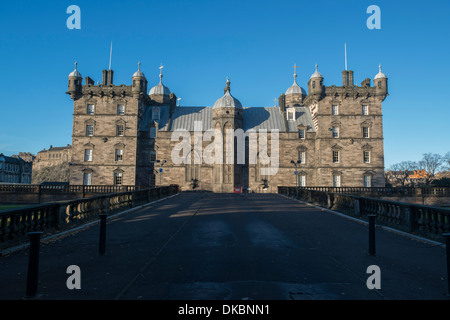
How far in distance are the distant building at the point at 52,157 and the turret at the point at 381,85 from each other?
123442mm

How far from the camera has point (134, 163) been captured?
44.2 meters

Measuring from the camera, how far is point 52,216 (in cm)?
982

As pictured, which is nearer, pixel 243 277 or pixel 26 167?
pixel 243 277

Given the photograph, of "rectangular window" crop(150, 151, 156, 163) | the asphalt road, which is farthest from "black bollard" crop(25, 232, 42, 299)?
"rectangular window" crop(150, 151, 156, 163)

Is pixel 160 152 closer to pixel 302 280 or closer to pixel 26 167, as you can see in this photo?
pixel 302 280

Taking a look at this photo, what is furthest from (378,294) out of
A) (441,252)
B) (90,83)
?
(90,83)

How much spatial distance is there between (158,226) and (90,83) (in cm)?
4180

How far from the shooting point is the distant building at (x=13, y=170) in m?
94.6

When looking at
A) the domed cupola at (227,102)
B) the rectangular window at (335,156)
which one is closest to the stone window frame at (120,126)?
the domed cupola at (227,102)

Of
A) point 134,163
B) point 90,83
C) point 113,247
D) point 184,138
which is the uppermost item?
point 90,83

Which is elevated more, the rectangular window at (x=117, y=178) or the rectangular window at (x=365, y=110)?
the rectangular window at (x=365, y=110)

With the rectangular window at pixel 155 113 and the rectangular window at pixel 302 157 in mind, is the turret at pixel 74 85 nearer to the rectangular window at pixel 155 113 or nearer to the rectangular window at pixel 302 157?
the rectangular window at pixel 155 113

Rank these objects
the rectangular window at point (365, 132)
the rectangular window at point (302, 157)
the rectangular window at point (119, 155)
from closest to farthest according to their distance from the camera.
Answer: the rectangular window at point (365, 132), the rectangular window at point (119, 155), the rectangular window at point (302, 157)
